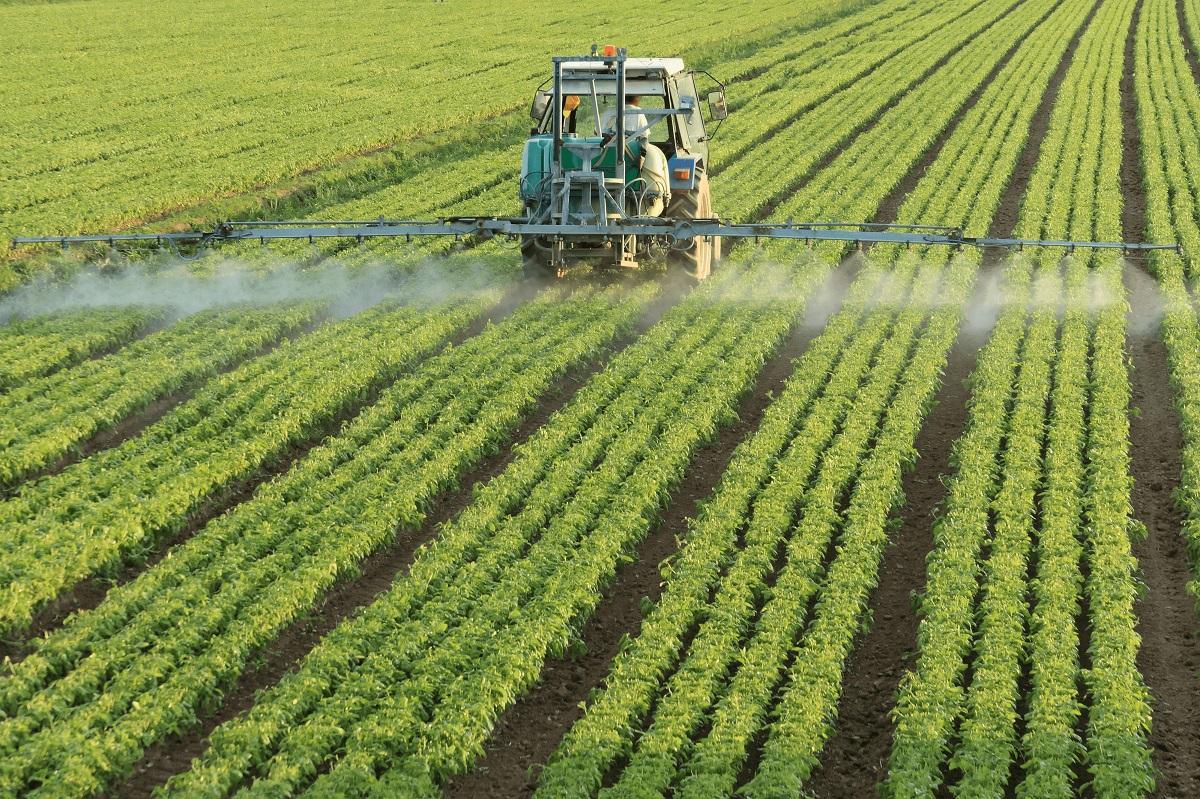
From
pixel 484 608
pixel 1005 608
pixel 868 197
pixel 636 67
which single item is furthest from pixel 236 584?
pixel 868 197

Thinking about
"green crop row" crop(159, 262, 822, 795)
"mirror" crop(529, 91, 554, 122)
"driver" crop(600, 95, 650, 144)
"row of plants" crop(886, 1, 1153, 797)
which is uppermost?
"mirror" crop(529, 91, 554, 122)

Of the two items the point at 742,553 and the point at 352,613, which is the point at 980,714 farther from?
the point at 352,613

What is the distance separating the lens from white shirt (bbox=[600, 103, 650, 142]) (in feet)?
59.0

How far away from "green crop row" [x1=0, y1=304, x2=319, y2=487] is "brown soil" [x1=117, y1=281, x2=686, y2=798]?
3.74 meters

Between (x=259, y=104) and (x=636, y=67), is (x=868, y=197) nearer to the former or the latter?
(x=636, y=67)

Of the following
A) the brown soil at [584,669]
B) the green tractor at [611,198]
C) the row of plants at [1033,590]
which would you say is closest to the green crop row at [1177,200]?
the row of plants at [1033,590]

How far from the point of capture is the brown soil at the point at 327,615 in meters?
8.23

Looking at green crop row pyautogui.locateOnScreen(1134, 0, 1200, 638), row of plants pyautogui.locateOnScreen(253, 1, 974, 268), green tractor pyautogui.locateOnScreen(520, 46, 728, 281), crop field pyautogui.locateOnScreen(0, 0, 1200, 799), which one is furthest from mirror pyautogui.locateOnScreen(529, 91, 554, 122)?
green crop row pyautogui.locateOnScreen(1134, 0, 1200, 638)

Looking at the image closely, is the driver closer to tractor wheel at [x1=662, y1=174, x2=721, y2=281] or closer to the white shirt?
the white shirt

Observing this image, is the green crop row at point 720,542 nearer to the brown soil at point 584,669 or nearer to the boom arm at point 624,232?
the brown soil at point 584,669

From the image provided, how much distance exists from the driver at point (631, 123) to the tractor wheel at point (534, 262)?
1848 millimetres

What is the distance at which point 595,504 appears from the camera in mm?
11695

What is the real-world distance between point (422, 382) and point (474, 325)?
278cm

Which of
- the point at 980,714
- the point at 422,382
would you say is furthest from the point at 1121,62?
the point at 980,714
